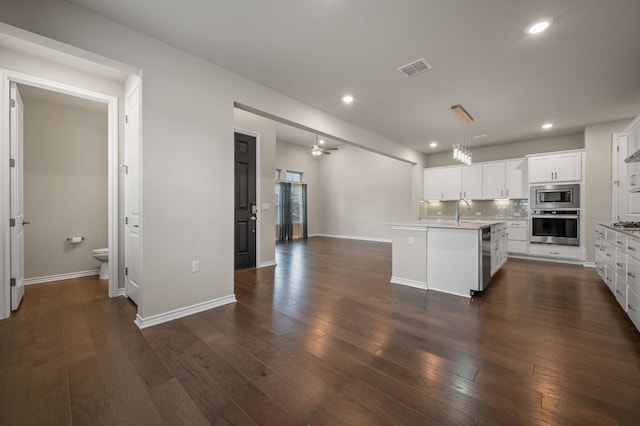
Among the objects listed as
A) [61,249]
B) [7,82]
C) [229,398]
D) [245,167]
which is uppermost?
[7,82]

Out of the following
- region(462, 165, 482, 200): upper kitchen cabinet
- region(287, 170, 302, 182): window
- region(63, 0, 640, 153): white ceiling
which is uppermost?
region(63, 0, 640, 153): white ceiling

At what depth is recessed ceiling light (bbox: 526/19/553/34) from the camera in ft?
7.45

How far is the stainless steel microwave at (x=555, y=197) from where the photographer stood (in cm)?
515

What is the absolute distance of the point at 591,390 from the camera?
1.62m

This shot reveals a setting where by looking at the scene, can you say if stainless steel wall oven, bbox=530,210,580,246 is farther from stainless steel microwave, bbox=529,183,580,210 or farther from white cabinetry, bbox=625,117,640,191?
white cabinetry, bbox=625,117,640,191

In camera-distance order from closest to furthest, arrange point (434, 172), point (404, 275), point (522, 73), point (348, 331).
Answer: point (348, 331) → point (522, 73) → point (404, 275) → point (434, 172)

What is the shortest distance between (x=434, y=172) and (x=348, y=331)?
634 cm

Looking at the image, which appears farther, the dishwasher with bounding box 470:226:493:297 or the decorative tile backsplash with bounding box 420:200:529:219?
the decorative tile backsplash with bounding box 420:200:529:219

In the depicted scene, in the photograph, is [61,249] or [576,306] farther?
[61,249]

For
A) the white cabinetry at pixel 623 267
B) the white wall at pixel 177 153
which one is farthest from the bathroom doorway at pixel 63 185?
the white cabinetry at pixel 623 267

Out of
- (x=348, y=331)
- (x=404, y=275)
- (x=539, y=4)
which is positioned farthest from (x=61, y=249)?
(x=539, y=4)

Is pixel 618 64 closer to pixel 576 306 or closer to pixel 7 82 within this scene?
pixel 576 306

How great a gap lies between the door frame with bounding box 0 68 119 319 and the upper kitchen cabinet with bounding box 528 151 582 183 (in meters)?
7.64

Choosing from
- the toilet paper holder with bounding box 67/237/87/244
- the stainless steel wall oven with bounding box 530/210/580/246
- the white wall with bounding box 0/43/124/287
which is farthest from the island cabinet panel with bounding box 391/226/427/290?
the toilet paper holder with bounding box 67/237/87/244
